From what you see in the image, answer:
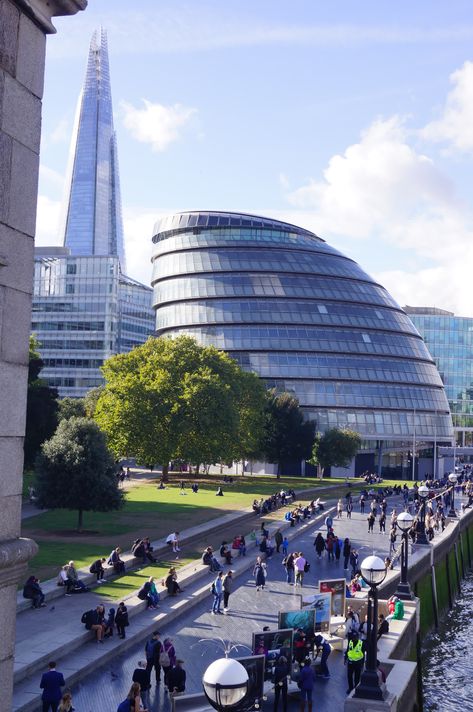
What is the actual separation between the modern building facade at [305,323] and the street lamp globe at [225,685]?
101m

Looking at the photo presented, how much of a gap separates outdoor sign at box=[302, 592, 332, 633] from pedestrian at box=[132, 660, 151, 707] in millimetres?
6862

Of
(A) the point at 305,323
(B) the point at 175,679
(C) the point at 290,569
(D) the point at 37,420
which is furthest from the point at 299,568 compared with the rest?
(A) the point at 305,323

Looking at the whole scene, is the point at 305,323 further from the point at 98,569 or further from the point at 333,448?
the point at 98,569

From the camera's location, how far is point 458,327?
19575 centimetres

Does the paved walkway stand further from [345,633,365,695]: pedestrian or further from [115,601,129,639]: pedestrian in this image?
[115,601,129,639]: pedestrian

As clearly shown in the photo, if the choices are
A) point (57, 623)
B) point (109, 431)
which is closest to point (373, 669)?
point (57, 623)

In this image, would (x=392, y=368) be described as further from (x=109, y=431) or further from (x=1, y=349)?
(x=1, y=349)

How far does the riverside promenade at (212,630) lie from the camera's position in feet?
66.7

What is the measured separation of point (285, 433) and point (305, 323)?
2545 centimetres

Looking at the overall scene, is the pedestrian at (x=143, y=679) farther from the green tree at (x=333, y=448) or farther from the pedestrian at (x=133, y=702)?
the green tree at (x=333, y=448)

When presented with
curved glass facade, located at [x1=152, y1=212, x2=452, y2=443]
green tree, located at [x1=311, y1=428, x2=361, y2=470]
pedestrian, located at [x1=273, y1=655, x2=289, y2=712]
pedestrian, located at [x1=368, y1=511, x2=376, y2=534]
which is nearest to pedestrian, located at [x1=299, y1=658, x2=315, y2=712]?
pedestrian, located at [x1=273, y1=655, x2=289, y2=712]

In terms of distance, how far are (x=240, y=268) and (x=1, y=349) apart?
11018 cm

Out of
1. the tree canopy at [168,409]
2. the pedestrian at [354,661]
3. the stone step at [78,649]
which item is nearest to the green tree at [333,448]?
the tree canopy at [168,409]

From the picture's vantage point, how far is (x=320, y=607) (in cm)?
2577
